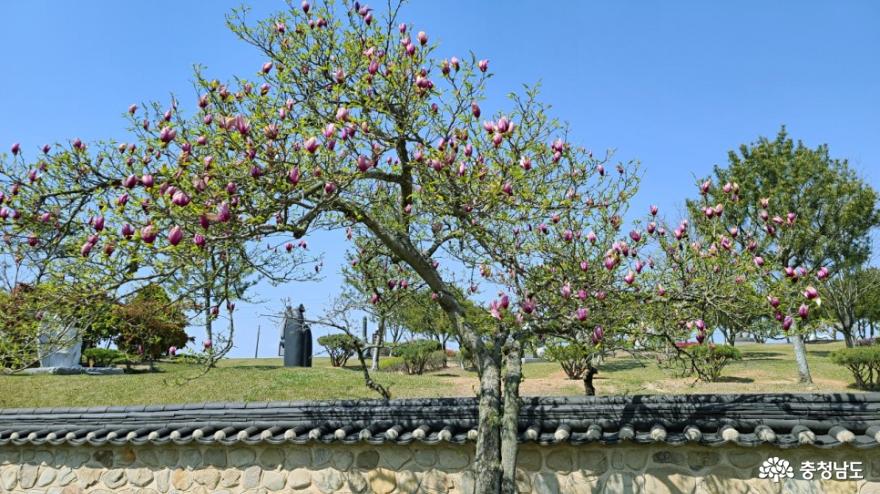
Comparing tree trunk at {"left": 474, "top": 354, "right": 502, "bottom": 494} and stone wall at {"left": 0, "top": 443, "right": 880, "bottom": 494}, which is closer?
tree trunk at {"left": 474, "top": 354, "right": 502, "bottom": 494}

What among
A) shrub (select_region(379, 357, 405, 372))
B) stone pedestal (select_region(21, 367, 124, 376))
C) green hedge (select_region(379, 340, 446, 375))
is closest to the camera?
stone pedestal (select_region(21, 367, 124, 376))

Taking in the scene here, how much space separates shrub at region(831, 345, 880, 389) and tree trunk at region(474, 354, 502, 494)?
50.6 ft

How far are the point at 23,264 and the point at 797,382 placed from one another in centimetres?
1979

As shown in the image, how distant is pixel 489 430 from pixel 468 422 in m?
0.95

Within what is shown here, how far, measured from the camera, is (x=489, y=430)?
5.39 meters

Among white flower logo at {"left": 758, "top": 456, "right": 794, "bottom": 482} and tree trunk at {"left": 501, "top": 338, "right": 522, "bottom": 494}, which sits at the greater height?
tree trunk at {"left": 501, "top": 338, "right": 522, "bottom": 494}

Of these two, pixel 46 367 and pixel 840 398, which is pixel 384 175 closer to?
pixel 840 398

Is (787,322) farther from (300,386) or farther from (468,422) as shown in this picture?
(300,386)

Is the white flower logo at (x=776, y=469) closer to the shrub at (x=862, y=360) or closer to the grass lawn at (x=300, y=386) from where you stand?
the grass lawn at (x=300, y=386)

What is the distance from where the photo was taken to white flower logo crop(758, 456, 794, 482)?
5.61 m

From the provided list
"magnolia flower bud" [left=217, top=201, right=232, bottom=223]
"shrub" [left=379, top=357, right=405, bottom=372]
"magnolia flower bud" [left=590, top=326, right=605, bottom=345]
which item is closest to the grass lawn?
"shrub" [left=379, top=357, right=405, bottom=372]

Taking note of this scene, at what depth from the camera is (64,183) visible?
6102 millimetres

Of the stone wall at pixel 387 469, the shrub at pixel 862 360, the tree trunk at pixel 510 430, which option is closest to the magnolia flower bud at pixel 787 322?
the stone wall at pixel 387 469

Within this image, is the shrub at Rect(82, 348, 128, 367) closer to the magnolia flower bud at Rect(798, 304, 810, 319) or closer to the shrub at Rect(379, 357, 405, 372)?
the shrub at Rect(379, 357, 405, 372)
